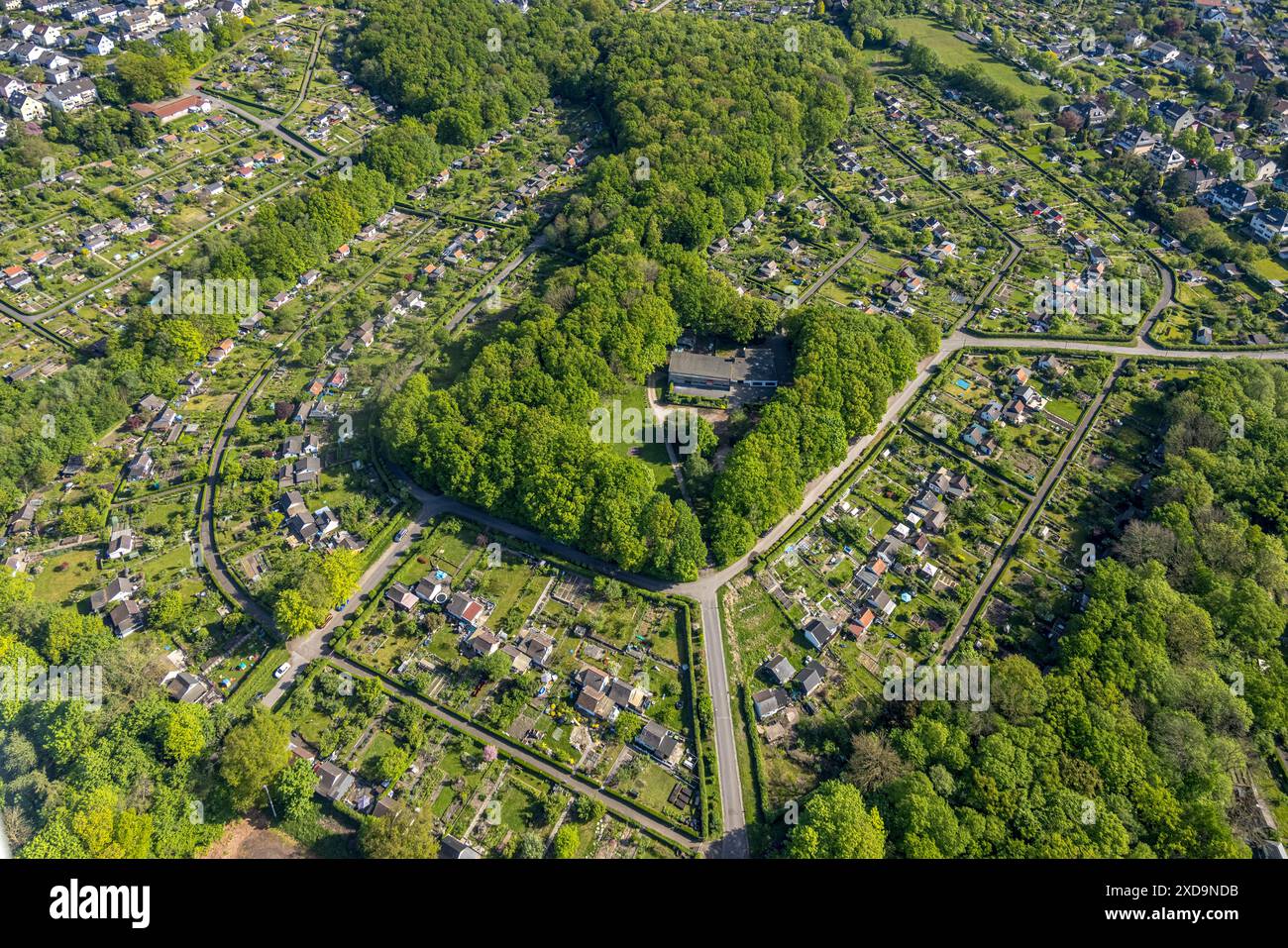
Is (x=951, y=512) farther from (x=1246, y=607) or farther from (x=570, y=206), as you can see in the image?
(x=570, y=206)

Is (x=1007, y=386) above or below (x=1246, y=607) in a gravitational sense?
above

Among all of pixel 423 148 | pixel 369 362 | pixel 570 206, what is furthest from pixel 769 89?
pixel 369 362

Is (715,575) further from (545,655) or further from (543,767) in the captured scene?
(543,767)

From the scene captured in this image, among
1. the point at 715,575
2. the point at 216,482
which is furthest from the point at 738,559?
the point at 216,482

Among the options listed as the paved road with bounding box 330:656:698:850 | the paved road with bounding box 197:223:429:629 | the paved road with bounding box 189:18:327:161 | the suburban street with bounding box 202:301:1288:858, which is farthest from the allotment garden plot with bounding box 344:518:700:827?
the paved road with bounding box 189:18:327:161

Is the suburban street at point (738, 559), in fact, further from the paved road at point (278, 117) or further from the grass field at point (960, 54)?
the grass field at point (960, 54)
